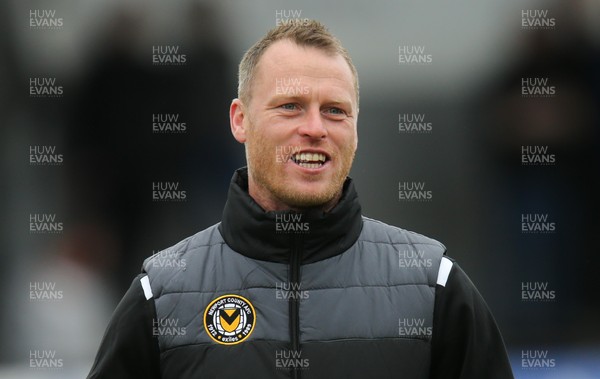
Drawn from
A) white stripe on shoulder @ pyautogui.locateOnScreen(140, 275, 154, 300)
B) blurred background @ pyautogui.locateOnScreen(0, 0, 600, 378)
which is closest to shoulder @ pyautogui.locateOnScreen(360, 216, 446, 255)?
white stripe on shoulder @ pyautogui.locateOnScreen(140, 275, 154, 300)

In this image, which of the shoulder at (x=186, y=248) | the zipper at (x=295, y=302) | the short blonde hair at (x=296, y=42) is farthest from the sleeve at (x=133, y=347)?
the short blonde hair at (x=296, y=42)

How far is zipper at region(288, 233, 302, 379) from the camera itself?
5.77ft

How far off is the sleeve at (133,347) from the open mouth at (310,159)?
0.45m

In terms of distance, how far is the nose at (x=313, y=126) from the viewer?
184 centimetres

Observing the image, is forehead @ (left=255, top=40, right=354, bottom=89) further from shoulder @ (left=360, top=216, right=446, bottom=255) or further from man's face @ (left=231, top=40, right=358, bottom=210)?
shoulder @ (left=360, top=216, right=446, bottom=255)

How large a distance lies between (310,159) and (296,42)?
30 cm

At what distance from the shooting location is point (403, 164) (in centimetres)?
351

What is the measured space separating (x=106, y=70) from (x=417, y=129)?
1.31 metres

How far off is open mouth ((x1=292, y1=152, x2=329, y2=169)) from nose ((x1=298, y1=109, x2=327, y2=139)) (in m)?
0.04

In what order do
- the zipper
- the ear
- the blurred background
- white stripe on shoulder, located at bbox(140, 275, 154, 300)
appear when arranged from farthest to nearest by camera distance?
the blurred background < the ear < white stripe on shoulder, located at bbox(140, 275, 154, 300) < the zipper

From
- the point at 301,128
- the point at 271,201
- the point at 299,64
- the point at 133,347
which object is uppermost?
the point at 299,64

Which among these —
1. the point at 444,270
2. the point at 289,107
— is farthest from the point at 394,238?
the point at 289,107

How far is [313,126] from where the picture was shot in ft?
6.06

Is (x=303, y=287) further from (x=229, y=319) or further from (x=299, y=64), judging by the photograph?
(x=299, y=64)
